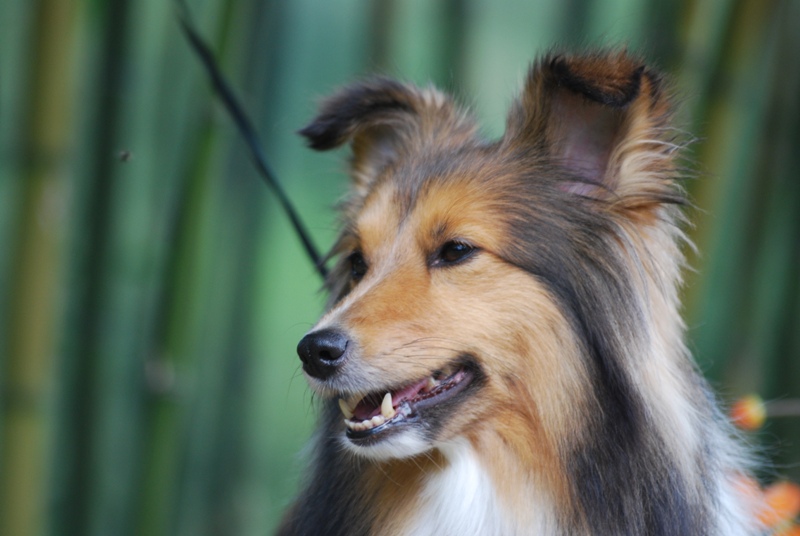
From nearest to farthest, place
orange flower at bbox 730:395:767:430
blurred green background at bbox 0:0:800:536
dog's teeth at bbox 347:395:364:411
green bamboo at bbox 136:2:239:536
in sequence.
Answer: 1. dog's teeth at bbox 347:395:364:411
2. orange flower at bbox 730:395:767:430
3. green bamboo at bbox 136:2:239:536
4. blurred green background at bbox 0:0:800:536

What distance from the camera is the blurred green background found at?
3521mm

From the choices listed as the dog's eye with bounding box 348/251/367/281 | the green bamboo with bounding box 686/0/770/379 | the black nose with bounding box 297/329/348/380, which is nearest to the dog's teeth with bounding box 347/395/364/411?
the black nose with bounding box 297/329/348/380

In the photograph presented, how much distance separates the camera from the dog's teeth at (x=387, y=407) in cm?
182

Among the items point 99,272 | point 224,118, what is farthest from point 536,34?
point 99,272

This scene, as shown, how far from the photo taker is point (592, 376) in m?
1.87

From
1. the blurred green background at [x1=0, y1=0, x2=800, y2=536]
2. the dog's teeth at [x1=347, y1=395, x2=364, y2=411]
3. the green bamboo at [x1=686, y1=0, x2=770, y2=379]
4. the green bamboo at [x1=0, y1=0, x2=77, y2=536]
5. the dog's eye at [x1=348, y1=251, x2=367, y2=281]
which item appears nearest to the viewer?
the dog's teeth at [x1=347, y1=395, x2=364, y2=411]

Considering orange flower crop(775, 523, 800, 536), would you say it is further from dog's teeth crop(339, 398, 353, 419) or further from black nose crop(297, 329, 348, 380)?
black nose crop(297, 329, 348, 380)

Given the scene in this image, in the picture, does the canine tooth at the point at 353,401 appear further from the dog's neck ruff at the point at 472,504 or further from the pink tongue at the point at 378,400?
the dog's neck ruff at the point at 472,504

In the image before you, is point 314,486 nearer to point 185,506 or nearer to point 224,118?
point 224,118

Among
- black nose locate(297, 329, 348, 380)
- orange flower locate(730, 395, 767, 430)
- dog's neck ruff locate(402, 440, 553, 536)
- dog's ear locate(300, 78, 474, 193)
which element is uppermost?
dog's ear locate(300, 78, 474, 193)

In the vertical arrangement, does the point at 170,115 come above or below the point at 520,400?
above

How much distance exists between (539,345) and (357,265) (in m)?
0.54

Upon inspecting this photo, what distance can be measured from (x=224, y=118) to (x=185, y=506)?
1851mm

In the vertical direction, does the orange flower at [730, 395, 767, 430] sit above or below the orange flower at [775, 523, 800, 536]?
above
